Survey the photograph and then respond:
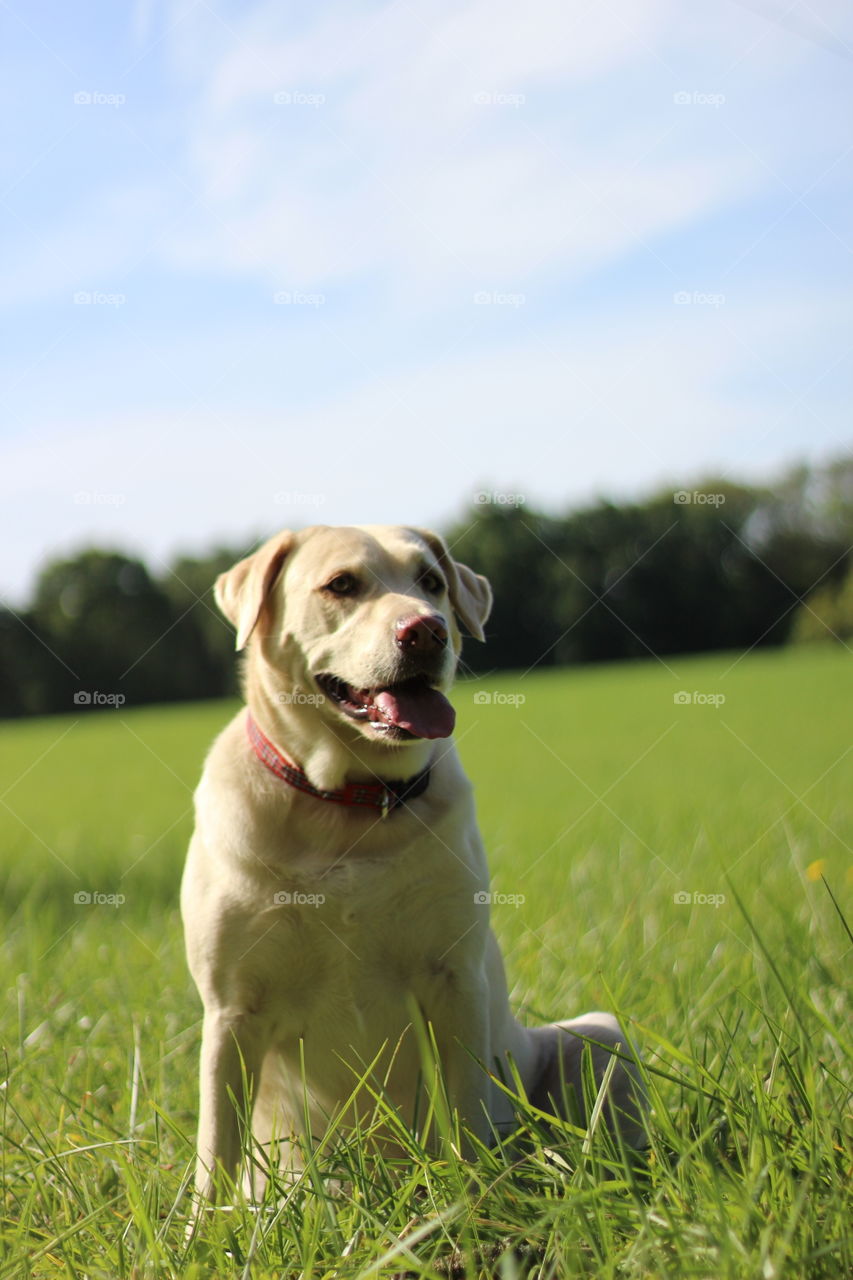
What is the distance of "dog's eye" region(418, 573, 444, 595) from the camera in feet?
10.9

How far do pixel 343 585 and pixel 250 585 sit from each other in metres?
0.28

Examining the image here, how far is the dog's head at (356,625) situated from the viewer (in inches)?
117

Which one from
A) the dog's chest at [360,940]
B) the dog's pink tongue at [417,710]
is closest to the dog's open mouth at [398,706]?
the dog's pink tongue at [417,710]

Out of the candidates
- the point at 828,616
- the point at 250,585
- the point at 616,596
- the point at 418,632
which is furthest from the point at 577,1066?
the point at 828,616

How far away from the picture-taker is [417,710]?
294cm

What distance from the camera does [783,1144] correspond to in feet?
6.30

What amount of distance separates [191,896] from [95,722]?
102 ft

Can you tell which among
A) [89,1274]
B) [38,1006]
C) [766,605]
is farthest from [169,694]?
[89,1274]

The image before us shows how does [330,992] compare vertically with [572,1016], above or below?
above

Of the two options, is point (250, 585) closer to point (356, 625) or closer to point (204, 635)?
point (356, 625)

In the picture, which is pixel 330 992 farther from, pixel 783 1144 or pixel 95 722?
pixel 95 722

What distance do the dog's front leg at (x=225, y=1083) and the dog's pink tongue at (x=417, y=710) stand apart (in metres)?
0.84

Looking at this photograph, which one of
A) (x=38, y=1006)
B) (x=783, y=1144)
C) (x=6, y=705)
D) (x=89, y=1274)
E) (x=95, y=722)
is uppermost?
(x=783, y=1144)

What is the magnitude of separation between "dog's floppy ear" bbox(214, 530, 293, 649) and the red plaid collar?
0.34 meters
